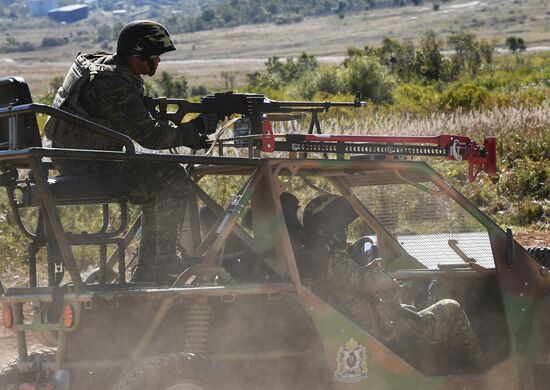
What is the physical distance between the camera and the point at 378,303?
5.68m

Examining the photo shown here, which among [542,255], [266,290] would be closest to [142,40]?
[266,290]

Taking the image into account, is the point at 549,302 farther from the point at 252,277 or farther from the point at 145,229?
the point at 145,229

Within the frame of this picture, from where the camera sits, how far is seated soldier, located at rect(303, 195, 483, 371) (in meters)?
5.61

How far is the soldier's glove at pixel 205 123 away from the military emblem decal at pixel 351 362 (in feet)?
5.73

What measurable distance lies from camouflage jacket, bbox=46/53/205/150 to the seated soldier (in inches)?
41.1

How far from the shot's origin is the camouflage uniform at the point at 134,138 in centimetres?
580

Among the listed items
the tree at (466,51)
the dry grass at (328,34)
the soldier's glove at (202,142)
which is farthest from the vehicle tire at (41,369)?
the dry grass at (328,34)

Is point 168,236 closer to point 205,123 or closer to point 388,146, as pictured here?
point 205,123

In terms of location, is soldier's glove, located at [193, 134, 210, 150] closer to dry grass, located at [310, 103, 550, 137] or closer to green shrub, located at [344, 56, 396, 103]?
dry grass, located at [310, 103, 550, 137]

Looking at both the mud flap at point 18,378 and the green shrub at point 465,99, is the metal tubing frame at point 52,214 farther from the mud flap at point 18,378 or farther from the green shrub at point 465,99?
the green shrub at point 465,99

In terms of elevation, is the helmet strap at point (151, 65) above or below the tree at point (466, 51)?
above

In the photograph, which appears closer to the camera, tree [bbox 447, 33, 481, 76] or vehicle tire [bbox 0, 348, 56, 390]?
vehicle tire [bbox 0, 348, 56, 390]

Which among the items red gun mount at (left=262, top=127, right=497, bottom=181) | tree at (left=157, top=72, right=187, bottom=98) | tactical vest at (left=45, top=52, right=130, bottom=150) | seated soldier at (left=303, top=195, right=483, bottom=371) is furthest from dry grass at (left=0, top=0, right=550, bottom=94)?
seated soldier at (left=303, top=195, right=483, bottom=371)

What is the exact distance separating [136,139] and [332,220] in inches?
49.8
